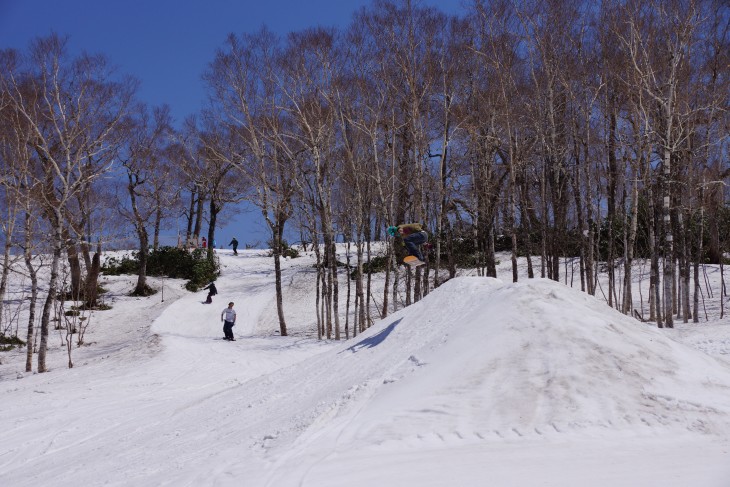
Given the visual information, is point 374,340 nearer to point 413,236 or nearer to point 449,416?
point 413,236

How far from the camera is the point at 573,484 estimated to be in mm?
5414

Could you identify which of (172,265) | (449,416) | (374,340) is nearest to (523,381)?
(449,416)

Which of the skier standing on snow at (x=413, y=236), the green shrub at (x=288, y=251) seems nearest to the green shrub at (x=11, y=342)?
the skier standing on snow at (x=413, y=236)

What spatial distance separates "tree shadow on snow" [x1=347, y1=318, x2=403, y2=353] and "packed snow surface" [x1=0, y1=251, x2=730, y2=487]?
8cm

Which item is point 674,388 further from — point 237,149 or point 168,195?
point 168,195

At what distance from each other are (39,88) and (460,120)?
14.6 meters

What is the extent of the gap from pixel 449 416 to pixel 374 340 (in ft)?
15.0

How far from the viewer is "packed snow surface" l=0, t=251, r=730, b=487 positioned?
235 inches

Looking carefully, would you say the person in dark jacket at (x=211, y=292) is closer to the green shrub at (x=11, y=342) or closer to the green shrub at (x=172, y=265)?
the green shrub at (x=172, y=265)

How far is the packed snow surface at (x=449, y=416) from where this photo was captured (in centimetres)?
598

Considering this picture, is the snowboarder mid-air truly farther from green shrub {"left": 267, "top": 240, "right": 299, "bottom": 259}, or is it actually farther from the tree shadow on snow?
green shrub {"left": 267, "top": 240, "right": 299, "bottom": 259}

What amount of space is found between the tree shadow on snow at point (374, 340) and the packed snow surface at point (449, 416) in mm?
80

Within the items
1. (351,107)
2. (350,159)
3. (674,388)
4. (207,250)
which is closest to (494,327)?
(674,388)

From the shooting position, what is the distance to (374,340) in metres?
11.5
